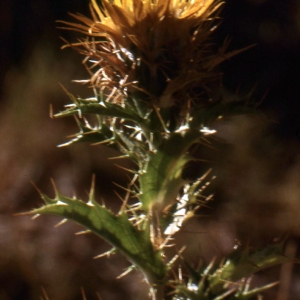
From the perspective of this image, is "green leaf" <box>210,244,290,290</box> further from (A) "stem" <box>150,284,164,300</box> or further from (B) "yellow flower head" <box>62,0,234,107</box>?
(B) "yellow flower head" <box>62,0,234,107</box>

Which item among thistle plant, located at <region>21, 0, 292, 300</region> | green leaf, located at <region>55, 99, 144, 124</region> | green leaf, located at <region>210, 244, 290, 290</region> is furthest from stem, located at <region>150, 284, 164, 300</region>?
green leaf, located at <region>55, 99, 144, 124</region>

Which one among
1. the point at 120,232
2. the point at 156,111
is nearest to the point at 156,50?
the point at 156,111

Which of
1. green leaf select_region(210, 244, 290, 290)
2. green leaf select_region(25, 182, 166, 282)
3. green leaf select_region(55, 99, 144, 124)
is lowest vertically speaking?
green leaf select_region(210, 244, 290, 290)

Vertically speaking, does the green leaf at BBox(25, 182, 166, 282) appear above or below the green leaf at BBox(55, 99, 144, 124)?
below

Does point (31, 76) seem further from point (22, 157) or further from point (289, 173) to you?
point (289, 173)

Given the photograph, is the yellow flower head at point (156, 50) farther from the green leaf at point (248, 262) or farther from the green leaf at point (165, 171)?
the green leaf at point (248, 262)

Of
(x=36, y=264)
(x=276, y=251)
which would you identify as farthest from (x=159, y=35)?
(x=36, y=264)

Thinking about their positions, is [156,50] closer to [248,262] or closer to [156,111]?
[156,111]

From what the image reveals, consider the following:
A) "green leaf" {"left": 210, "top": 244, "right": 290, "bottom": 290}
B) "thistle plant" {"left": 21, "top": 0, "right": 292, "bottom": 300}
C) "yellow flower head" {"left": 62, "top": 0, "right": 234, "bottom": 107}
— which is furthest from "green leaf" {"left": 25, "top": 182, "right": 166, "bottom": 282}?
"yellow flower head" {"left": 62, "top": 0, "right": 234, "bottom": 107}

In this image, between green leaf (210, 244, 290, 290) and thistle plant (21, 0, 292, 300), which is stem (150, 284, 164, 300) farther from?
green leaf (210, 244, 290, 290)
